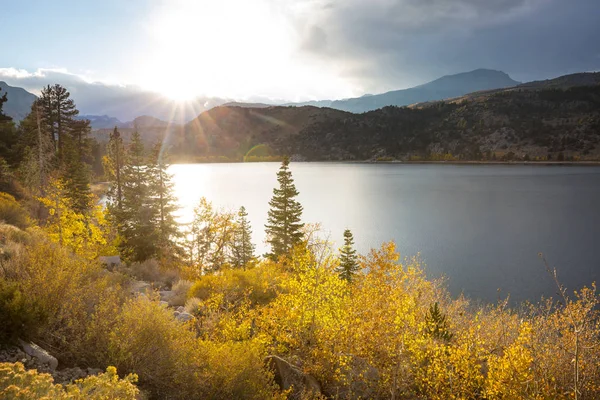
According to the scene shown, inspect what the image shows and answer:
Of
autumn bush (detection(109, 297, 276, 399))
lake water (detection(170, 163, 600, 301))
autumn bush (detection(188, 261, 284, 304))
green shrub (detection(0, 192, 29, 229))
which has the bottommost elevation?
lake water (detection(170, 163, 600, 301))

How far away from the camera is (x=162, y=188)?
102 ft

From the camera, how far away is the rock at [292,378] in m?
9.22

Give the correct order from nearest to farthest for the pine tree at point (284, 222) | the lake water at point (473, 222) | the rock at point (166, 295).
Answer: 1. the rock at point (166, 295)
2. the lake water at point (473, 222)
3. the pine tree at point (284, 222)

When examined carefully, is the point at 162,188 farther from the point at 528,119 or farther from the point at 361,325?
the point at 528,119

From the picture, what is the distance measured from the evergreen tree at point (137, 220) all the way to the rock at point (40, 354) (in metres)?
21.1

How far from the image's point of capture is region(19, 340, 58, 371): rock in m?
6.07

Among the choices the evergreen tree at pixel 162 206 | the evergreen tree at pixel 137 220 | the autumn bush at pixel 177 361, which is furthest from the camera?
the evergreen tree at pixel 162 206

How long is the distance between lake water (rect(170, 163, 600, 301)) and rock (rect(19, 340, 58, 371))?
22958mm

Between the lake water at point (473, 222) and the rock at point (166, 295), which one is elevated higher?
the rock at point (166, 295)

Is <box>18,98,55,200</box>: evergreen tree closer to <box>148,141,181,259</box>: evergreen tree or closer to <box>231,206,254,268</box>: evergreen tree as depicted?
<box>148,141,181,259</box>: evergreen tree

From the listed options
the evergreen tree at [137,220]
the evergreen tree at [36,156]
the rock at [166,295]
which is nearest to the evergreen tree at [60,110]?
the evergreen tree at [36,156]

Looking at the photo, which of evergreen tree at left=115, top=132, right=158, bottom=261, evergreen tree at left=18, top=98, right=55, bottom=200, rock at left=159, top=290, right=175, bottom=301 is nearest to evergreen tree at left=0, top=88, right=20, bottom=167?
evergreen tree at left=18, top=98, right=55, bottom=200

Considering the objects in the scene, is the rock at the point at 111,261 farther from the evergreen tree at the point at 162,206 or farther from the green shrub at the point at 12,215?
the evergreen tree at the point at 162,206

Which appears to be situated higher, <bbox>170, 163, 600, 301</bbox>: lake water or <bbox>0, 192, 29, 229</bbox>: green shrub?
<bbox>0, 192, 29, 229</bbox>: green shrub
